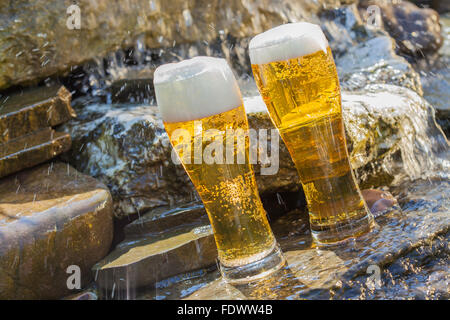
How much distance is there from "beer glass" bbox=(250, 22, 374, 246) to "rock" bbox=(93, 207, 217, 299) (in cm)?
58

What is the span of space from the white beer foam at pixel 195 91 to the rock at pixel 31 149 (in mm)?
1309

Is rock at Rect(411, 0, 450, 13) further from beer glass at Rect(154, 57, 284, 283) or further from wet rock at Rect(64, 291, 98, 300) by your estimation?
wet rock at Rect(64, 291, 98, 300)

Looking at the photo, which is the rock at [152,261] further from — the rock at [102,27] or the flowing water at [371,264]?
the rock at [102,27]

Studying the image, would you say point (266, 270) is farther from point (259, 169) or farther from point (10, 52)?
point (10, 52)

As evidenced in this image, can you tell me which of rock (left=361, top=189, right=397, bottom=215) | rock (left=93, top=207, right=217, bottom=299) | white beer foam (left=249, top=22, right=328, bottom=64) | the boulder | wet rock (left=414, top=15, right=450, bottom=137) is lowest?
wet rock (left=414, top=15, right=450, bottom=137)

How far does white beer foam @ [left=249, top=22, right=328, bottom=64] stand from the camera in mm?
1631

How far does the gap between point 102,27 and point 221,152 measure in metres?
2.21

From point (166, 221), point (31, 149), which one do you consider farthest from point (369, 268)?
point (31, 149)

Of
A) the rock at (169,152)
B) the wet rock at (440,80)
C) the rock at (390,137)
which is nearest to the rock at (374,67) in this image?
the rock at (390,137)

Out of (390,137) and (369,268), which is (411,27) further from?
(369,268)

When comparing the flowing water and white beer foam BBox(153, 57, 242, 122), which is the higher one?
white beer foam BBox(153, 57, 242, 122)

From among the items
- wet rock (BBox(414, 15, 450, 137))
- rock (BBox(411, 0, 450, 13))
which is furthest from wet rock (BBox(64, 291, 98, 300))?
rock (BBox(411, 0, 450, 13))
